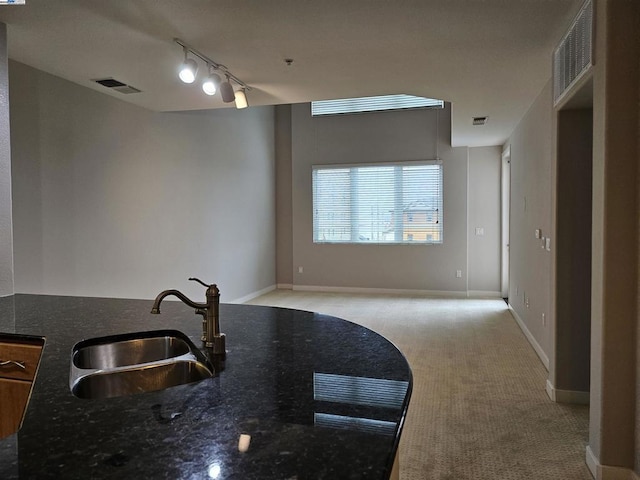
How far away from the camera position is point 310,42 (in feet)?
9.86

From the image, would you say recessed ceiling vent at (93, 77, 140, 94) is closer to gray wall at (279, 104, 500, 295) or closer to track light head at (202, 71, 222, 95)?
track light head at (202, 71, 222, 95)

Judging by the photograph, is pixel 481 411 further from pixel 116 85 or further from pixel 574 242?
pixel 116 85

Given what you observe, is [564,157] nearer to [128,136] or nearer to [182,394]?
[182,394]

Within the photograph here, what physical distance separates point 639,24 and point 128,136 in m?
4.20

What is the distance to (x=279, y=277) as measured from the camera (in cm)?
865

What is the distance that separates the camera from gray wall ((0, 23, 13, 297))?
9.09ft

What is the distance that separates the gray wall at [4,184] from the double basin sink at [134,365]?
148 centimetres

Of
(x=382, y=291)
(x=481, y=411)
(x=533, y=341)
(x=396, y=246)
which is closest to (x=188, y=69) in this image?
(x=481, y=411)

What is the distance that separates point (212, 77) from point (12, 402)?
2.43m

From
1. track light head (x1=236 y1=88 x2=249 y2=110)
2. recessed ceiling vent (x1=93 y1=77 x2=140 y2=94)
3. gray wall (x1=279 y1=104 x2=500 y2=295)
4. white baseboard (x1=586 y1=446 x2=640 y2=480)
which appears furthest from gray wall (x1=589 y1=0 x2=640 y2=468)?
gray wall (x1=279 y1=104 x2=500 y2=295)

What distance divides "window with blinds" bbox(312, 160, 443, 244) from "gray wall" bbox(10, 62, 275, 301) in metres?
1.56

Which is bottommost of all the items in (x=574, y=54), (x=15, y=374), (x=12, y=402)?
(x=12, y=402)

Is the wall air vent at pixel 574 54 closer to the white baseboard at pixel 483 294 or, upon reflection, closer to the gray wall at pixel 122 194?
the gray wall at pixel 122 194

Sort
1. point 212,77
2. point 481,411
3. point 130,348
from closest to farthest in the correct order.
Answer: point 130,348, point 481,411, point 212,77
